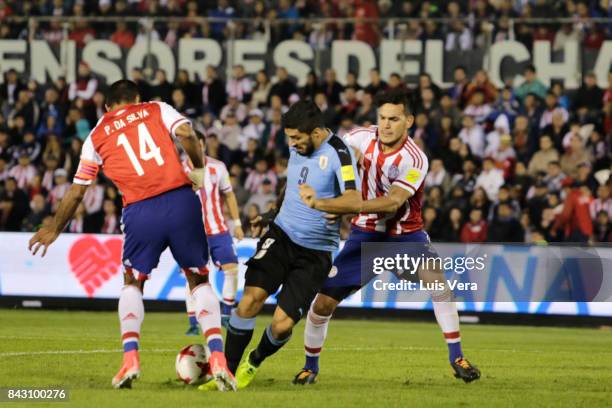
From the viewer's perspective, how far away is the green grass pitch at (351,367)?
10398 millimetres

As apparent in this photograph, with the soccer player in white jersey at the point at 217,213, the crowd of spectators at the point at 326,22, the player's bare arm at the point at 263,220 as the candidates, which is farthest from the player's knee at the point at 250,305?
the crowd of spectators at the point at 326,22

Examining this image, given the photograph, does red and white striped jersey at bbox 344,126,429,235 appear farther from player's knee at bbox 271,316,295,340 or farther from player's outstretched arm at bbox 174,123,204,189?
player's outstretched arm at bbox 174,123,204,189

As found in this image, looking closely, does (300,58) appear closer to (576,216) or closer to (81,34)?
(81,34)

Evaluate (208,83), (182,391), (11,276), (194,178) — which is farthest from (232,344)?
(208,83)

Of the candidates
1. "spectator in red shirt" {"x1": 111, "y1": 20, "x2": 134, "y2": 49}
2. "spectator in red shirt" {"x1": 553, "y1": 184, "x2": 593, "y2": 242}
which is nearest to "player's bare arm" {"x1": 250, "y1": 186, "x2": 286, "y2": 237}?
"spectator in red shirt" {"x1": 553, "y1": 184, "x2": 593, "y2": 242}

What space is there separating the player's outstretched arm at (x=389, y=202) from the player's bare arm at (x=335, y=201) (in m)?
0.20

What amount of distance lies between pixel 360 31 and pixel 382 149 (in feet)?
46.8

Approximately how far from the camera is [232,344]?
11125mm

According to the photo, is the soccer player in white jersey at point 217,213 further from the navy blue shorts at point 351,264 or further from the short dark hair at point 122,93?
the short dark hair at point 122,93

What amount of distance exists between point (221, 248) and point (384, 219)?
224 inches

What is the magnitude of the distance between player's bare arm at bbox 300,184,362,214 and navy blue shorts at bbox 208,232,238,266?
6.64m

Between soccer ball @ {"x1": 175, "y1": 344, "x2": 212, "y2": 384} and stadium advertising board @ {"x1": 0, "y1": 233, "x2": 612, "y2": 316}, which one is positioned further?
stadium advertising board @ {"x1": 0, "y1": 233, "x2": 612, "y2": 316}

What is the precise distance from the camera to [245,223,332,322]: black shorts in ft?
36.0

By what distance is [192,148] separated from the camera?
10.5m
